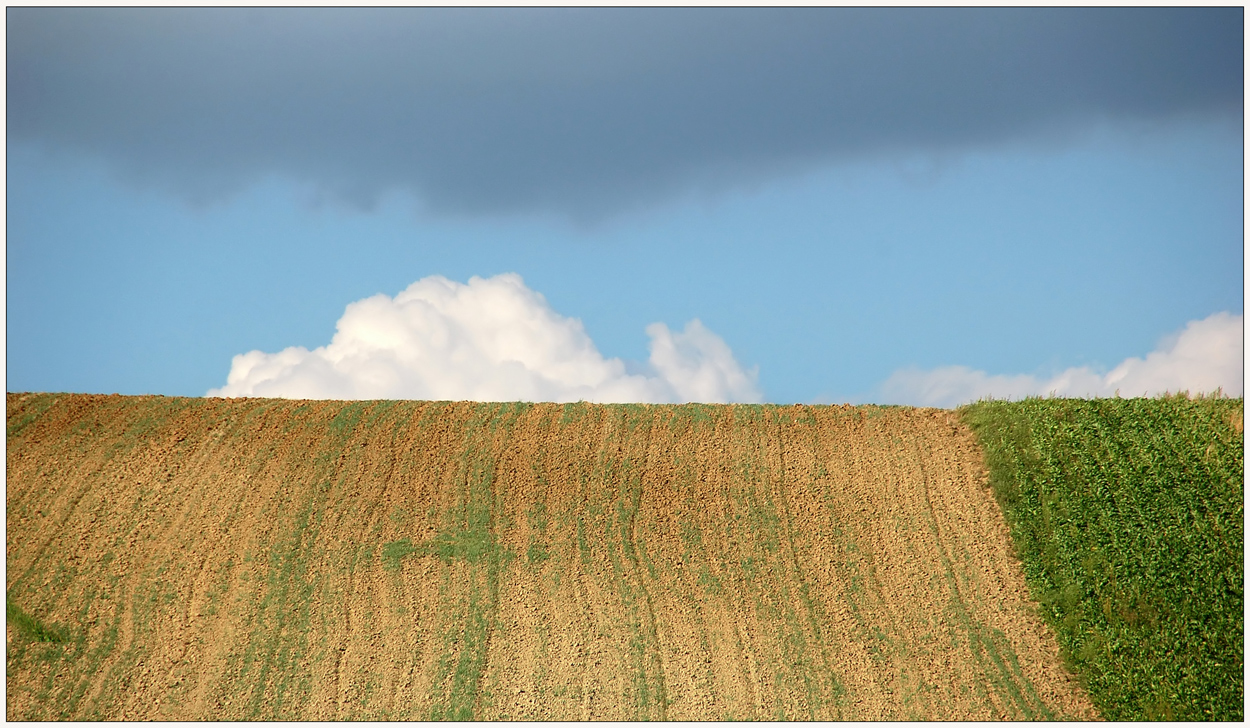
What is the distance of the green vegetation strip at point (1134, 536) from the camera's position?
47.0 ft

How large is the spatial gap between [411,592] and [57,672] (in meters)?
6.03

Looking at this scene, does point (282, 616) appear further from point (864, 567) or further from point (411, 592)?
point (864, 567)

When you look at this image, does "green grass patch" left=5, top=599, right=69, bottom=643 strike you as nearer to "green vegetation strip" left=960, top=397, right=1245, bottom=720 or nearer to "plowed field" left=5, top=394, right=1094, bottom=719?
"plowed field" left=5, top=394, right=1094, bottom=719

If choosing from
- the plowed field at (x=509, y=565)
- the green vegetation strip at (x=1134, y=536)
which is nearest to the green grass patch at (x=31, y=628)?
the plowed field at (x=509, y=565)

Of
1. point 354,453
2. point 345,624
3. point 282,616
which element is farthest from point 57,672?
point 354,453

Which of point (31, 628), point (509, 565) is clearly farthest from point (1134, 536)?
point (31, 628)

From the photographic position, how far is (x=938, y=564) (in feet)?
56.1

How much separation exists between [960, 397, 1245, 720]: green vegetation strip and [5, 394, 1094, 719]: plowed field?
68 cm

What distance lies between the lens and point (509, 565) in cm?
1689

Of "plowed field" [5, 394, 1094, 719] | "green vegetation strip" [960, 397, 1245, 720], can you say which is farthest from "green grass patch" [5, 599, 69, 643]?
"green vegetation strip" [960, 397, 1245, 720]

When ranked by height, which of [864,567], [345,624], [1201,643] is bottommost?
[345,624]

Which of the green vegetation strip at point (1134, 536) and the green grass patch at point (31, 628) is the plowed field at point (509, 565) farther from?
the green vegetation strip at point (1134, 536)

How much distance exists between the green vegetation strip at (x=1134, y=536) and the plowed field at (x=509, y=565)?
0.68m

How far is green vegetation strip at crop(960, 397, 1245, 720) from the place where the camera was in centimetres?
1431
